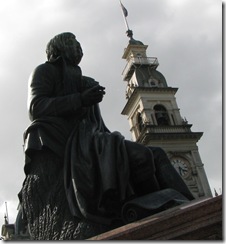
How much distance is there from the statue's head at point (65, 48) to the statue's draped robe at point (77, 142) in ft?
0.29

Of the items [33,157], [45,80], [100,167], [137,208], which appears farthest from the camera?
[45,80]

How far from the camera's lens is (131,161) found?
3475 mm

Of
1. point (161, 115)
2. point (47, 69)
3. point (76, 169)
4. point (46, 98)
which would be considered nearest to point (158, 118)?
point (161, 115)

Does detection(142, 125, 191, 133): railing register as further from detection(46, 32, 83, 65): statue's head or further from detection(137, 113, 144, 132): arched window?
detection(46, 32, 83, 65): statue's head

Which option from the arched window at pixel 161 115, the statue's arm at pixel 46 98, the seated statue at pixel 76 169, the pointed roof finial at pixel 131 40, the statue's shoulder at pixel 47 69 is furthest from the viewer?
the pointed roof finial at pixel 131 40

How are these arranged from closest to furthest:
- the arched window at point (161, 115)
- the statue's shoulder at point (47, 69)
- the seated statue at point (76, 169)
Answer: the seated statue at point (76, 169) < the statue's shoulder at point (47, 69) < the arched window at point (161, 115)

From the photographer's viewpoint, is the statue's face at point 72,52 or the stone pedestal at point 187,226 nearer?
the stone pedestal at point 187,226

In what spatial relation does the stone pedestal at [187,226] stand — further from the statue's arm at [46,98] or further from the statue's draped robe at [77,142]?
the statue's arm at [46,98]

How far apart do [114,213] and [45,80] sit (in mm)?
1468

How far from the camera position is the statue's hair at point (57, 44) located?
171 inches

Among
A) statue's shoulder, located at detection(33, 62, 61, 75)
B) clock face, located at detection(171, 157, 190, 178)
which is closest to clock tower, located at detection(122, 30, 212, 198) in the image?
clock face, located at detection(171, 157, 190, 178)

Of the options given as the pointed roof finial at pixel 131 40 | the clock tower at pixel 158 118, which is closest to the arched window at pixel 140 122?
the clock tower at pixel 158 118

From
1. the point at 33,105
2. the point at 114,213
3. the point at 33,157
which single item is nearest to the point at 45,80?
the point at 33,105

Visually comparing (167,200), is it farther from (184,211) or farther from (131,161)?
(184,211)
